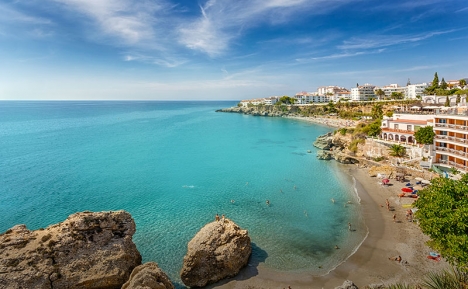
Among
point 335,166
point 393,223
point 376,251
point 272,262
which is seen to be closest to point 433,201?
point 376,251

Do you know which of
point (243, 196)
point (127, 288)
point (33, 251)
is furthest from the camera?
point (243, 196)

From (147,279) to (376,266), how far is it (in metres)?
15.5

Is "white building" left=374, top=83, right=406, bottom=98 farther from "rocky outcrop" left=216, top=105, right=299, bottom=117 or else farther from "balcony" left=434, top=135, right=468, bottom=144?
"balcony" left=434, top=135, right=468, bottom=144

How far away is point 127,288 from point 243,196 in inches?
866

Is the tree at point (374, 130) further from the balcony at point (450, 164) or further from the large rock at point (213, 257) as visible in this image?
the large rock at point (213, 257)

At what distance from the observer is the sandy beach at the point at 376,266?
1814 centimetres

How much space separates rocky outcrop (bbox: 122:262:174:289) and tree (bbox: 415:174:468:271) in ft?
45.4

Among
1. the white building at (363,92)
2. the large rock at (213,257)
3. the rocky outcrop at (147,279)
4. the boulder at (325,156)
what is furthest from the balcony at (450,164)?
the white building at (363,92)

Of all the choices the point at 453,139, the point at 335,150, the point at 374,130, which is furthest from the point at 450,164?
the point at 335,150

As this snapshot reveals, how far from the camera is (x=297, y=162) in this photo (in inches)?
2024

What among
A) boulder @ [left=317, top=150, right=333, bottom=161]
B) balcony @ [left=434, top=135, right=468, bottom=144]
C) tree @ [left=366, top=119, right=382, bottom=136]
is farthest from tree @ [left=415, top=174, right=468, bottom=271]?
tree @ [left=366, top=119, right=382, bottom=136]

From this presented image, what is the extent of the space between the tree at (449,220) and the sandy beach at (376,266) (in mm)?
5560

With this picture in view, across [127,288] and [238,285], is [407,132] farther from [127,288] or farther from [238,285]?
[127,288]

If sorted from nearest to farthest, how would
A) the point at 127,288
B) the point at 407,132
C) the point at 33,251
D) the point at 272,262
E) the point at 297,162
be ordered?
the point at 127,288 → the point at 33,251 → the point at 272,262 → the point at 407,132 → the point at 297,162
